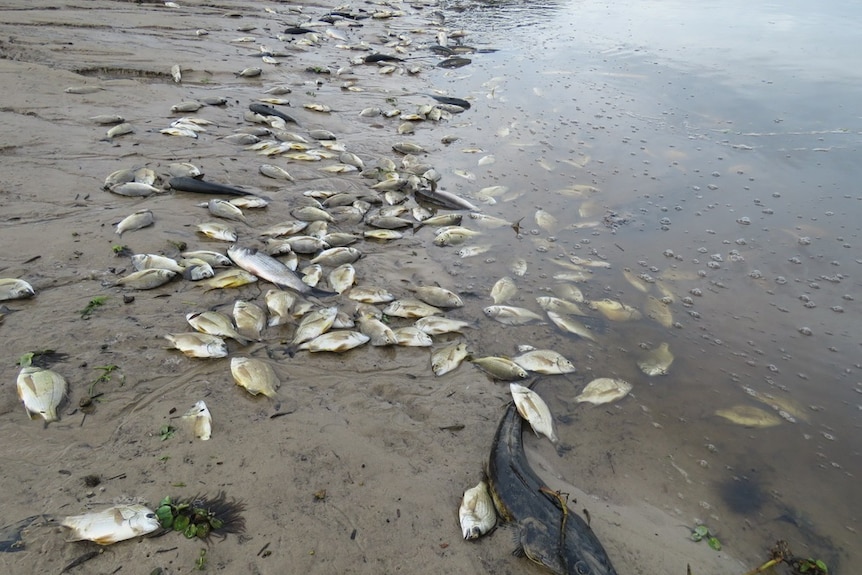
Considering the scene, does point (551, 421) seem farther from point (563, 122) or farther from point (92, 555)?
point (563, 122)

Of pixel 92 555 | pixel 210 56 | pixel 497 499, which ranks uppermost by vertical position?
pixel 210 56

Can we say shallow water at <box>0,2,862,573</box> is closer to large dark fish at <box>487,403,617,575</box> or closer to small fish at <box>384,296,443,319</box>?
large dark fish at <box>487,403,617,575</box>

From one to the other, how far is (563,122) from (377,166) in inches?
161

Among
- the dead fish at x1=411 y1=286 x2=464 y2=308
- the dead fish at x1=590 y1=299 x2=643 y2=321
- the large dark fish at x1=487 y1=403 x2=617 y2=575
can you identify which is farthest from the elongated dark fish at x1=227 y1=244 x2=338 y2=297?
the dead fish at x1=590 y1=299 x2=643 y2=321

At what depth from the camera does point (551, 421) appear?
3424 mm

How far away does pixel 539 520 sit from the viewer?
2572 mm

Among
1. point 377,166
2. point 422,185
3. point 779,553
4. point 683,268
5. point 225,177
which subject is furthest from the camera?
point 377,166

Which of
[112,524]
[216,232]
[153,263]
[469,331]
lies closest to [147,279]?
[153,263]

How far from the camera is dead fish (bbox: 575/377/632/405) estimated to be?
3.67 m

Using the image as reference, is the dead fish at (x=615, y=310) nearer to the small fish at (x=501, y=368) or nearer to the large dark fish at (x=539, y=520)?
the small fish at (x=501, y=368)

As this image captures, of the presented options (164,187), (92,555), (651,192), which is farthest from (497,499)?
(651,192)

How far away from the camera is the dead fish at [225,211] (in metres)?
5.19

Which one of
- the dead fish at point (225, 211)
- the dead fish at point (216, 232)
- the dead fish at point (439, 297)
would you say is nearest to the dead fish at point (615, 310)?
the dead fish at point (439, 297)

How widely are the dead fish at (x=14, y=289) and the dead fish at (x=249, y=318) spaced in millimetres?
1448
